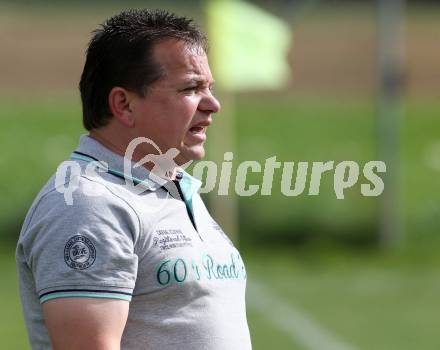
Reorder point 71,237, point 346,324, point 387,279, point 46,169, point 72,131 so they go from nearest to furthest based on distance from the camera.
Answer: point 71,237
point 346,324
point 387,279
point 46,169
point 72,131

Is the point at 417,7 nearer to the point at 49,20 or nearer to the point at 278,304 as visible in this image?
the point at 49,20

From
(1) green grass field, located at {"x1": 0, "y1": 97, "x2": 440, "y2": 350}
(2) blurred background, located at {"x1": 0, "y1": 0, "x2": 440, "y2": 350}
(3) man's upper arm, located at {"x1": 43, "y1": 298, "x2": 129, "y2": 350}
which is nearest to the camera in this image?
(3) man's upper arm, located at {"x1": 43, "y1": 298, "x2": 129, "y2": 350}

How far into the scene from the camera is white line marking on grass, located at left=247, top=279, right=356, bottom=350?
9.06 m

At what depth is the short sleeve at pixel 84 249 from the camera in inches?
115

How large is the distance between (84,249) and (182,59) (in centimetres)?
59

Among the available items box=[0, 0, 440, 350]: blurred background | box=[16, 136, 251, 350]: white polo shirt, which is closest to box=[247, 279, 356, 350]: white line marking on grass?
box=[0, 0, 440, 350]: blurred background

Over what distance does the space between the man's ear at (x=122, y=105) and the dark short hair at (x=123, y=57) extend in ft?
0.05

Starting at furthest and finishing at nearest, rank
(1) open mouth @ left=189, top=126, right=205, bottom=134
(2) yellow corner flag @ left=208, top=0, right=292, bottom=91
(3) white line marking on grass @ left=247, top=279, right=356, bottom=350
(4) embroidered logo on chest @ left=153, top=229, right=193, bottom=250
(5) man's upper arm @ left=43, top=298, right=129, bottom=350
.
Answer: (2) yellow corner flag @ left=208, top=0, right=292, bottom=91
(3) white line marking on grass @ left=247, top=279, right=356, bottom=350
(1) open mouth @ left=189, top=126, right=205, bottom=134
(4) embroidered logo on chest @ left=153, top=229, right=193, bottom=250
(5) man's upper arm @ left=43, top=298, right=129, bottom=350

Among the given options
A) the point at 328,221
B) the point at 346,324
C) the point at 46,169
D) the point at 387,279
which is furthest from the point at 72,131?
the point at 346,324

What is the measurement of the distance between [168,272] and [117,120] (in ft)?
1.40

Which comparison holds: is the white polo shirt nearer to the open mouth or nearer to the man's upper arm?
the man's upper arm

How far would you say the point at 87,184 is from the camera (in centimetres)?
305

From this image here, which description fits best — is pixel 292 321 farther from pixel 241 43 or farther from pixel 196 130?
pixel 196 130

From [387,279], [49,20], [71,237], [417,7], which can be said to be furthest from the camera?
[417,7]
